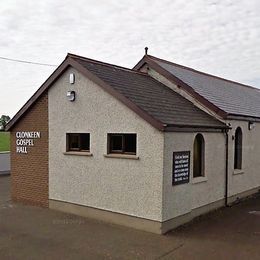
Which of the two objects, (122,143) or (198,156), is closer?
(122,143)

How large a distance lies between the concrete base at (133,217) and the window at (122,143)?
1671 mm

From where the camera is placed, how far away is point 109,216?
10258 millimetres

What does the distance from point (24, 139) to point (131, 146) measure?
474cm

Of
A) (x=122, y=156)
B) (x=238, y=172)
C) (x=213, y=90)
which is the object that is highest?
(x=213, y=90)

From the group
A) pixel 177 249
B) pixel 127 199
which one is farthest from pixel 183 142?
pixel 177 249

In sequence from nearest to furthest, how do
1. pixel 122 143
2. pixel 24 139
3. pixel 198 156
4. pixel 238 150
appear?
pixel 122 143 < pixel 198 156 < pixel 24 139 < pixel 238 150

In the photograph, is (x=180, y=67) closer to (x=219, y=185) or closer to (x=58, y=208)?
(x=219, y=185)

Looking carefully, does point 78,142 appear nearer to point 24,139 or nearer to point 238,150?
point 24,139

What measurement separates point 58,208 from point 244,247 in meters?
5.88

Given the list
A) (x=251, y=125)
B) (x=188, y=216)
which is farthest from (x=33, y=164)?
(x=251, y=125)

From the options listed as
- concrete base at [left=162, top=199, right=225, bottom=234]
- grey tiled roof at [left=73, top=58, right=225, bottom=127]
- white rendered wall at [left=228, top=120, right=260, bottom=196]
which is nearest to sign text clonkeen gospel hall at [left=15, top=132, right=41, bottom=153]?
grey tiled roof at [left=73, top=58, right=225, bottom=127]

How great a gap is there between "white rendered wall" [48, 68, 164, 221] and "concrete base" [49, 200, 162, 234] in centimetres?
12

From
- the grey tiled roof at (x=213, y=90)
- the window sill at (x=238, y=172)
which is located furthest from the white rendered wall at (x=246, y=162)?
the grey tiled roof at (x=213, y=90)

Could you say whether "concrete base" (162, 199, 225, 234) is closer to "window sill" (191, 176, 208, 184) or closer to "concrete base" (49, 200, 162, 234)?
"concrete base" (49, 200, 162, 234)
